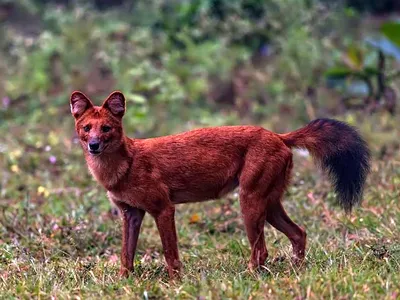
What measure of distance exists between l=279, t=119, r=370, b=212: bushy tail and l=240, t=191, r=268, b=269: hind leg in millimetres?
524

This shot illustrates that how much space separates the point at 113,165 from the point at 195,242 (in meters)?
1.57

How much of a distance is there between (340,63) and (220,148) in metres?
6.34

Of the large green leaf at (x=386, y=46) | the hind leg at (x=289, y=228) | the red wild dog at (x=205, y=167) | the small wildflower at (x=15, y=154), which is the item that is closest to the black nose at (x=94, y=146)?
the red wild dog at (x=205, y=167)

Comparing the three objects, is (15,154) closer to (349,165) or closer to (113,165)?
(113,165)

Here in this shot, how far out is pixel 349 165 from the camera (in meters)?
5.61

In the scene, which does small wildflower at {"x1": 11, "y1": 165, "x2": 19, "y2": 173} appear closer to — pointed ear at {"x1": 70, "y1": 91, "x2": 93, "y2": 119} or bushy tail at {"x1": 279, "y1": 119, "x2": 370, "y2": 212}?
pointed ear at {"x1": 70, "y1": 91, "x2": 93, "y2": 119}

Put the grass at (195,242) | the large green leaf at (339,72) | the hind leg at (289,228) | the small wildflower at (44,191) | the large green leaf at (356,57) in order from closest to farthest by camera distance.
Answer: the grass at (195,242), the hind leg at (289,228), the small wildflower at (44,191), the large green leaf at (339,72), the large green leaf at (356,57)

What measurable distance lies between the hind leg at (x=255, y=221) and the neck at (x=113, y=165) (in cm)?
82

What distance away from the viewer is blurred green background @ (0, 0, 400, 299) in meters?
5.31

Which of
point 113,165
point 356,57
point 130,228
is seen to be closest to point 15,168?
point 130,228

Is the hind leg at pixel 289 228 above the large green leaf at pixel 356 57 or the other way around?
above

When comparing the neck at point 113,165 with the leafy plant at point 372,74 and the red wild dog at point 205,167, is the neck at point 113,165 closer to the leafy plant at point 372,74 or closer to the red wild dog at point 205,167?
the red wild dog at point 205,167

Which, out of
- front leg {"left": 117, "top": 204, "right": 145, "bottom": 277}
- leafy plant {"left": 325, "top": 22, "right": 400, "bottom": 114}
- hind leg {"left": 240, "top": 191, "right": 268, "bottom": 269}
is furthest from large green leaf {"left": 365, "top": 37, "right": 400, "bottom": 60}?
front leg {"left": 117, "top": 204, "right": 145, "bottom": 277}

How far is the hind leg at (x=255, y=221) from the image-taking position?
542cm
